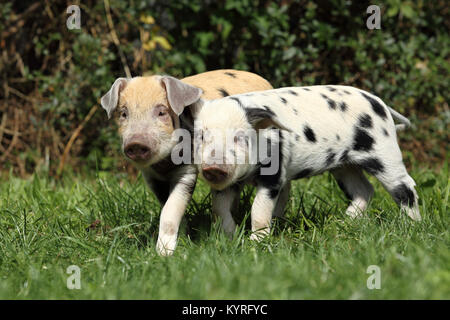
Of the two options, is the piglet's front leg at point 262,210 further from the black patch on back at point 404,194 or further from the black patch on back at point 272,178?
the black patch on back at point 404,194

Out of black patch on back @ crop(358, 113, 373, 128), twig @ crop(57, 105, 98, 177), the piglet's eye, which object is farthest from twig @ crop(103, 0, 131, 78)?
black patch on back @ crop(358, 113, 373, 128)

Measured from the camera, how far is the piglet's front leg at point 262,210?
399 cm

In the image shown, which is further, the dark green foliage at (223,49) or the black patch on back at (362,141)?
the dark green foliage at (223,49)

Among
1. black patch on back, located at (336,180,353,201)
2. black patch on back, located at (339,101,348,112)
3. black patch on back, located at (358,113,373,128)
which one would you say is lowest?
black patch on back, located at (336,180,353,201)

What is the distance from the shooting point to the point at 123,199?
16.9 feet

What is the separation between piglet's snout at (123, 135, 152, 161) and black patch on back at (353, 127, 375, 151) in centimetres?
155

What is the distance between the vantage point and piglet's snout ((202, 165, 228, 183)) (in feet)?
11.7

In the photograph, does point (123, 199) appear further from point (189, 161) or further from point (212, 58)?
point (212, 58)

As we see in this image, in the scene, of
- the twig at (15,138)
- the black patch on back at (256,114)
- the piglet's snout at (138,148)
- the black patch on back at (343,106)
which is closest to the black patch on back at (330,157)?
the black patch on back at (343,106)

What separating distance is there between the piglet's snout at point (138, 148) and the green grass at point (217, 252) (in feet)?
1.91

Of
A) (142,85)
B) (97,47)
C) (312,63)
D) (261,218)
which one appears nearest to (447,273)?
(261,218)

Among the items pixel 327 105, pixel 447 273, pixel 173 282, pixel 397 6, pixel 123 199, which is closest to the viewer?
pixel 447 273

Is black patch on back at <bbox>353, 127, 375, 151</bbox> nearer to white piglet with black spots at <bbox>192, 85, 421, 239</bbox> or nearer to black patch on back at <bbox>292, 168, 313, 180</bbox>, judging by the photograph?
white piglet with black spots at <bbox>192, 85, 421, 239</bbox>

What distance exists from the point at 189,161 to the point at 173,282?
3.73ft
